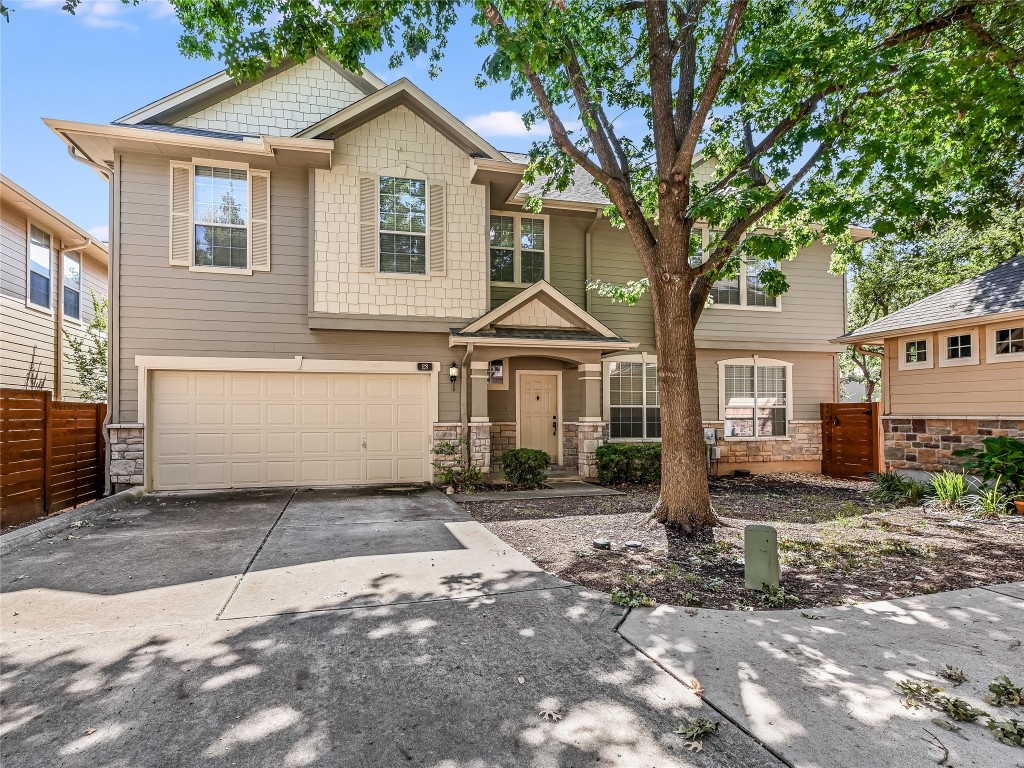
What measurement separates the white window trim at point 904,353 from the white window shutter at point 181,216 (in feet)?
43.9

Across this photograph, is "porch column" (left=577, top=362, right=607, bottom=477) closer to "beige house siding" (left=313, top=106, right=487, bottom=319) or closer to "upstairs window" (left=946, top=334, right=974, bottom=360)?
"beige house siding" (left=313, top=106, right=487, bottom=319)

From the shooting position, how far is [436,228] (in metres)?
9.95

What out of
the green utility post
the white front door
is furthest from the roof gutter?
the green utility post

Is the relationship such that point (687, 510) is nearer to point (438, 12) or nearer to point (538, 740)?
point (538, 740)

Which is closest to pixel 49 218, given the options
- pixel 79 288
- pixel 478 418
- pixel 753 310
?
pixel 79 288

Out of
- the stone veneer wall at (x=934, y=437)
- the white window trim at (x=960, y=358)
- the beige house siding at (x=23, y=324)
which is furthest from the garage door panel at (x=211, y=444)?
the white window trim at (x=960, y=358)

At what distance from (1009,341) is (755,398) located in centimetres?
469

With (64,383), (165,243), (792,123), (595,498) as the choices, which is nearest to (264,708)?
(595,498)

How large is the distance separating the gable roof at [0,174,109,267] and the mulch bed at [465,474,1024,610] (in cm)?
1039

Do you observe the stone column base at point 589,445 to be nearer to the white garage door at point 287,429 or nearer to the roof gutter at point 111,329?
the white garage door at point 287,429

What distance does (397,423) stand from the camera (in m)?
10.1

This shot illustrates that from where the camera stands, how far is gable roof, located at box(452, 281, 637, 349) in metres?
9.84

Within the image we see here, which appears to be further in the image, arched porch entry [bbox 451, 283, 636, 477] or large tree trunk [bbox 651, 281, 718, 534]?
arched porch entry [bbox 451, 283, 636, 477]

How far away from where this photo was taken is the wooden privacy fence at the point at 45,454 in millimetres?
6488
